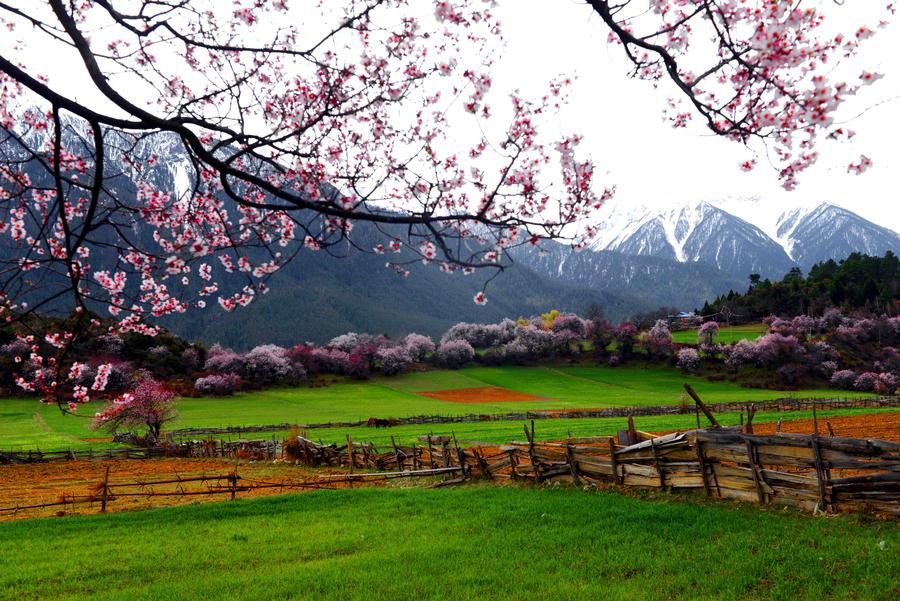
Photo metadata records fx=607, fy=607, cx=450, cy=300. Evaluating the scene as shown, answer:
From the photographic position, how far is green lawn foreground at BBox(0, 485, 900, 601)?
6707mm

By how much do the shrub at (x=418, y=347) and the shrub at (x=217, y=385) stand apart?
2639 centimetres

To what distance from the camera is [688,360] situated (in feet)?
266

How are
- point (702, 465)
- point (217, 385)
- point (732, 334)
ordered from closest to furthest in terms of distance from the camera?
point (702, 465) → point (217, 385) → point (732, 334)

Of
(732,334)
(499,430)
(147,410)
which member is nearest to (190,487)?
(147,410)

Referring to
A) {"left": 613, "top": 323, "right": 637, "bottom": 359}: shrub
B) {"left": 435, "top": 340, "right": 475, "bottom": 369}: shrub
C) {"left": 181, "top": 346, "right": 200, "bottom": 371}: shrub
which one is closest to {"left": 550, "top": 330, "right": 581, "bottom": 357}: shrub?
{"left": 613, "top": 323, "right": 637, "bottom": 359}: shrub

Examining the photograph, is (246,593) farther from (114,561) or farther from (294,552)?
(114,561)

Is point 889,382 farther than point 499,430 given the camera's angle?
Yes

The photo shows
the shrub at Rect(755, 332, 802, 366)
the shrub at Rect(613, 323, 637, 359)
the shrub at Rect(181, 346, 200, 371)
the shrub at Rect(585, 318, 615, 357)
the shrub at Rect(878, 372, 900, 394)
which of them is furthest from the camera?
the shrub at Rect(585, 318, 615, 357)

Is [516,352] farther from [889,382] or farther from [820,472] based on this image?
[820,472]

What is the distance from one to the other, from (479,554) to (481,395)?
210 feet

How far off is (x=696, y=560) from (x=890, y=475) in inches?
136

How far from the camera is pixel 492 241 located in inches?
267

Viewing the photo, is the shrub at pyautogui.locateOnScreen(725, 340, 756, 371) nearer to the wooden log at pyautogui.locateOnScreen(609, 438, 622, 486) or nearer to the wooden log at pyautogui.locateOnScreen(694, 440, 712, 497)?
the wooden log at pyautogui.locateOnScreen(609, 438, 622, 486)

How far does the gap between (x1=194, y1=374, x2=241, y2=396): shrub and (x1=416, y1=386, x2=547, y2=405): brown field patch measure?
2263 cm
